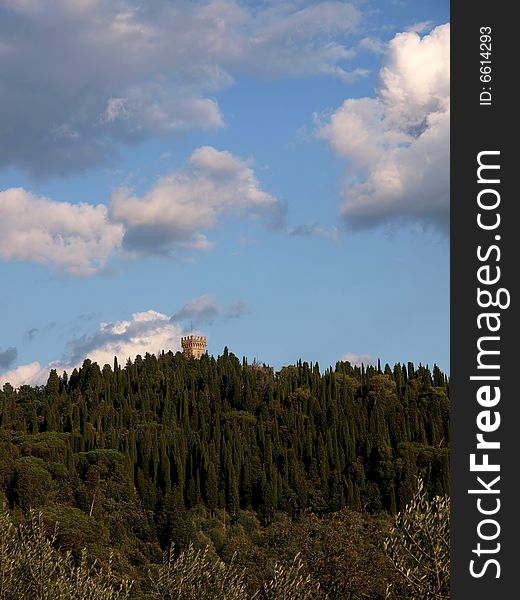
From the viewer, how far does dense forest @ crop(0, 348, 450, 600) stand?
6475cm

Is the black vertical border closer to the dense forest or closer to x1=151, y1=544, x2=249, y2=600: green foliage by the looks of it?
x1=151, y1=544, x2=249, y2=600: green foliage

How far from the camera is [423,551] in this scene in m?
25.2

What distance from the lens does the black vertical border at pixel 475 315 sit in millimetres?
12352

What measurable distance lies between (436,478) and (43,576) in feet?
207

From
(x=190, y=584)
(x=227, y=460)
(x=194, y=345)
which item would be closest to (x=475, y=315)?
(x=190, y=584)

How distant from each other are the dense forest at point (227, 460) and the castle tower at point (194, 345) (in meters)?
34.3

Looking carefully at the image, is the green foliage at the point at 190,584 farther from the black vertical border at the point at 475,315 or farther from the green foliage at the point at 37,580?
the black vertical border at the point at 475,315

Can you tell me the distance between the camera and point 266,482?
86562 millimetres

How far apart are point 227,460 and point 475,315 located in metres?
80.4

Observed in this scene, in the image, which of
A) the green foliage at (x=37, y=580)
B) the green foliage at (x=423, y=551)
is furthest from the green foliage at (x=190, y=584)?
the green foliage at (x=423, y=551)

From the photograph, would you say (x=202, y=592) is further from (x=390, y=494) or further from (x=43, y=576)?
(x=390, y=494)

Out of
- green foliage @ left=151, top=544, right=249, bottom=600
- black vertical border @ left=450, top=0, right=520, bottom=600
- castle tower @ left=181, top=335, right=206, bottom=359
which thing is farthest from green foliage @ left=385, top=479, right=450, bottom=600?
castle tower @ left=181, top=335, right=206, bottom=359

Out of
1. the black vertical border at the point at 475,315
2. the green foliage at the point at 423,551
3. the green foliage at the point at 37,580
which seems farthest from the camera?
the green foliage at the point at 37,580

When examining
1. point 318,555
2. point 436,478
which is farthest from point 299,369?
point 318,555
